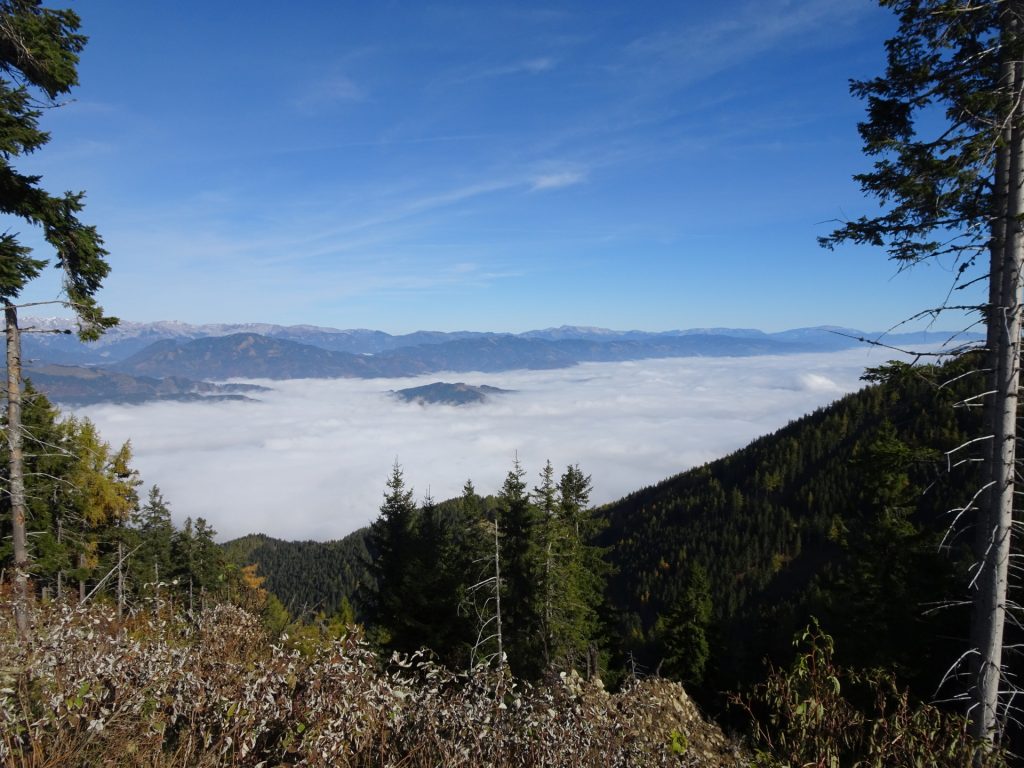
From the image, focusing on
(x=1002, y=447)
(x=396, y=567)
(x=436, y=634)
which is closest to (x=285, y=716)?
(x=1002, y=447)

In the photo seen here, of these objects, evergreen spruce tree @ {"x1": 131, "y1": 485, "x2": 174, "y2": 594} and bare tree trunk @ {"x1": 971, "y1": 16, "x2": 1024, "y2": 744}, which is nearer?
bare tree trunk @ {"x1": 971, "y1": 16, "x2": 1024, "y2": 744}

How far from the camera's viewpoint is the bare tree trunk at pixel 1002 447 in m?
6.99

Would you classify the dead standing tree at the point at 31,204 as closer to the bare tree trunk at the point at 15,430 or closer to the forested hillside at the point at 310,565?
the bare tree trunk at the point at 15,430

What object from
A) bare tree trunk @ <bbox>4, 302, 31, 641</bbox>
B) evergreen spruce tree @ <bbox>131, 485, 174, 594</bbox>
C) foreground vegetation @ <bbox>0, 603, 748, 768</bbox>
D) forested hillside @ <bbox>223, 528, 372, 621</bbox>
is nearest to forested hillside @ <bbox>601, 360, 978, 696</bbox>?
foreground vegetation @ <bbox>0, 603, 748, 768</bbox>

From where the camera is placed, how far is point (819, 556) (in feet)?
314

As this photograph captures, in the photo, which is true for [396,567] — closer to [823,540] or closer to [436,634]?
[436,634]

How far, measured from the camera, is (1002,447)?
712 centimetres

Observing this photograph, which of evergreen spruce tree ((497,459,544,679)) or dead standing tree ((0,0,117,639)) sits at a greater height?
dead standing tree ((0,0,117,639))

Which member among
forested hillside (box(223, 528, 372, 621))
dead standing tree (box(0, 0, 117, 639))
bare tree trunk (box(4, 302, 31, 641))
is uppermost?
dead standing tree (box(0, 0, 117, 639))

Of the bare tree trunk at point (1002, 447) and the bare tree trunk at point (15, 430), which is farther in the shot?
the bare tree trunk at point (15, 430)

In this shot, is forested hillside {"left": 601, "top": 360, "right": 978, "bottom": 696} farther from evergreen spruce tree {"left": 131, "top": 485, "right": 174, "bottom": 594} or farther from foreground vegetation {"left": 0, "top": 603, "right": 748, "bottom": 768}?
evergreen spruce tree {"left": 131, "top": 485, "right": 174, "bottom": 594}

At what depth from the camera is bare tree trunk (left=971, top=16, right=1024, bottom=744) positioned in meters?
6.99

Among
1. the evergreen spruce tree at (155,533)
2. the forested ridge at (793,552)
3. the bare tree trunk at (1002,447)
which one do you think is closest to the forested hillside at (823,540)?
the forested ridge at (793,552)

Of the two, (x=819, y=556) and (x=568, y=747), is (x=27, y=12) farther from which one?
(x=819, y=556)
